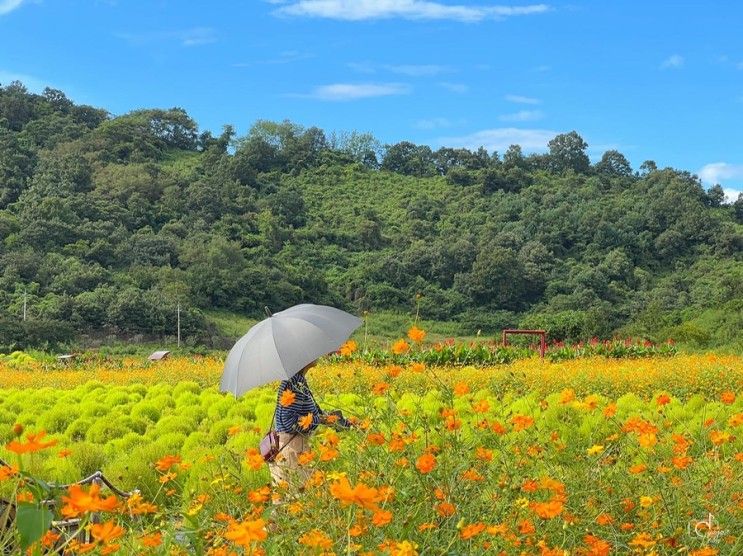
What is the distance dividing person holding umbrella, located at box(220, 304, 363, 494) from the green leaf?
2.19 meters

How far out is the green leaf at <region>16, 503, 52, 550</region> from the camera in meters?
Answer: 1.67

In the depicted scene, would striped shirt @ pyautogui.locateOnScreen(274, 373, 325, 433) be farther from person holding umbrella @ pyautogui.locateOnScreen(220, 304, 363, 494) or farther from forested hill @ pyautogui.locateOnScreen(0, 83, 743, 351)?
forested hill @ pyautogui.locateOnScreen(0, 83, 743, 351)

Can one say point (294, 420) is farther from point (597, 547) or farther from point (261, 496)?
point (597, 547)

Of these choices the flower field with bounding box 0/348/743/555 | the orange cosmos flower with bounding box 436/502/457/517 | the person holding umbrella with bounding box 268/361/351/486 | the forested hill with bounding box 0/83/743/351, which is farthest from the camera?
the forested hill with bounding box 0/83/743/351

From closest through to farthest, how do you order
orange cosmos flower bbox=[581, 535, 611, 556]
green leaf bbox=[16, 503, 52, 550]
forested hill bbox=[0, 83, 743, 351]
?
green leaf bbox=[16, 503, 52, 550] < orange cosmos flower bbox=[581, 535, 611, 556] < forested hill bbox=[0, 83, 743, 351]

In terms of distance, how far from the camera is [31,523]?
1.68 metres

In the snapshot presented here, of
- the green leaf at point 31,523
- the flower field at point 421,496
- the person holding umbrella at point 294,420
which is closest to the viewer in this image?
the green leaf at point 31,523

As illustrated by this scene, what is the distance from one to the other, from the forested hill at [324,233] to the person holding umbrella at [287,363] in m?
18.4

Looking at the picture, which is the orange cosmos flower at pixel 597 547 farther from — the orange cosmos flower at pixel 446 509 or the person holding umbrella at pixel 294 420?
the person holding umbrella at pixel 294 420

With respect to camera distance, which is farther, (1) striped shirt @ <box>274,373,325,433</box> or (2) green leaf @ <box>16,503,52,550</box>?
(1) striped shirt @ <box>274,373,325,433</box>

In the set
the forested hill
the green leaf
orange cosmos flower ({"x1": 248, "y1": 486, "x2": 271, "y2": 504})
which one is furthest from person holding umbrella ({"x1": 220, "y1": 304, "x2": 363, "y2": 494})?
the forested hill

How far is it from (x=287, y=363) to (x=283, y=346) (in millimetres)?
119

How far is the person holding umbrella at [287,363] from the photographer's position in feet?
13.1

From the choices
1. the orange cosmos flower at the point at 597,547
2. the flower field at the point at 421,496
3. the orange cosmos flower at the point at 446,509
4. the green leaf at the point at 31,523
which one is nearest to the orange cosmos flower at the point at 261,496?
the flower field at the point at 421,496
